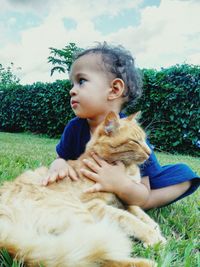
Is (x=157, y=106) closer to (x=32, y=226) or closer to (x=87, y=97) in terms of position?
(x=87, y=97)

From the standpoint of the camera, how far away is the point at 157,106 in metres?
9.12

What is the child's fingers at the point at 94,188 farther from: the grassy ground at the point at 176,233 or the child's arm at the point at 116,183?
the grassy ground at the point at 176,233

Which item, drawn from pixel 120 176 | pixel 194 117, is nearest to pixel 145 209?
pixel 120 176

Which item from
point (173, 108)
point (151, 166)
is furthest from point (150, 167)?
point (173, 108)

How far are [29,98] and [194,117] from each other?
6.70 metres

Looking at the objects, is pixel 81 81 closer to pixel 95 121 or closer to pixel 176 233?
pixel 95 121

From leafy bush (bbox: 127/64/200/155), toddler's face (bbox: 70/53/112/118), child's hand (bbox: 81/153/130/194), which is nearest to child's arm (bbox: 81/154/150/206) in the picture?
child's hand (bbox: 81/153/130/194)

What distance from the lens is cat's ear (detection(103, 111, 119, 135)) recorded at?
2414 mm

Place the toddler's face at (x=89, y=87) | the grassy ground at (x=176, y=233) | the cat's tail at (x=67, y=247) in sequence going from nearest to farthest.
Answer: the cat's tail at (x=67, y=247) → the grassy ground at (x=176, y=233) → the toddler's face at (x=89, y=87)

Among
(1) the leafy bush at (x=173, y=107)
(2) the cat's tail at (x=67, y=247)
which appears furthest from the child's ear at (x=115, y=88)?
(1) the leafy bush at (x=173, y=107)

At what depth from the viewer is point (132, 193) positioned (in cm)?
236

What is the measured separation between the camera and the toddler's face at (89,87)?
2689 millimetres

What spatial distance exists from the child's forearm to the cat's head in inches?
7.8

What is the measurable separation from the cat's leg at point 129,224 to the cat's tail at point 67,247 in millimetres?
511
